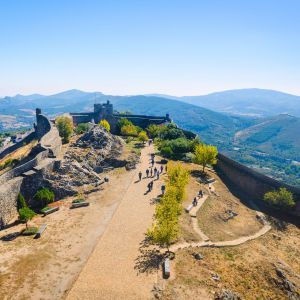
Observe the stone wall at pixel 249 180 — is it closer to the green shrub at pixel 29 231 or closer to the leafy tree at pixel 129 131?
the leafy tree at pixel 129 131

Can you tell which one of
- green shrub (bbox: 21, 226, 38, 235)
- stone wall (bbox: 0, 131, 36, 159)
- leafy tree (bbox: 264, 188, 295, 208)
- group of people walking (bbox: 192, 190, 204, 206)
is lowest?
stone wall (bbox: 0, 131, 36, 159)

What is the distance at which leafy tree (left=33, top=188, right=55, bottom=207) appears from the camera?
129 feet

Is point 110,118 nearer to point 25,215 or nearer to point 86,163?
point 86,163

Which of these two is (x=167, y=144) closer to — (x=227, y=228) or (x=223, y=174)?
(x=223, y=174)

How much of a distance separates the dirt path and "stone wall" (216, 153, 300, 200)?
26634mm

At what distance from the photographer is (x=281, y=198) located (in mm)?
50250

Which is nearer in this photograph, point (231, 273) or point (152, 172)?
point (231, 273)

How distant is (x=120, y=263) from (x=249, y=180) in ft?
129

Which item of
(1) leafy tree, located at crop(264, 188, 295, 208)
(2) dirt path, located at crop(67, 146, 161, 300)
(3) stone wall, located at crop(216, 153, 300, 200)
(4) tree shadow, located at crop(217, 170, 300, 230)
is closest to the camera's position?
(2) dirt path, located at crop(67, 146, 161, 300)

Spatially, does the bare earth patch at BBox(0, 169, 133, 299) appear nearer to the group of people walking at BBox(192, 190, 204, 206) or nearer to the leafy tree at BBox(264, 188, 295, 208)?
the group of people walking at BBox(192, 190, 204, 206)

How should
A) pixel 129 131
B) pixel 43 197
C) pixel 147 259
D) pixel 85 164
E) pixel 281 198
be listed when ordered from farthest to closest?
pixel 129 131 < pixel 281 198 < pixel 85 164 < pixel 43 197 < pixel 147 259

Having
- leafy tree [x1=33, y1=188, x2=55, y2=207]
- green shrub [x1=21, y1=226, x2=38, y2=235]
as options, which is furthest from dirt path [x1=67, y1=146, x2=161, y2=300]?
leafy tree [x1=33, y1=188, x2=55, y2=207]

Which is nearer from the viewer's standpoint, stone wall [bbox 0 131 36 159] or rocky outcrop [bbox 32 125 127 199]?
rocky outcrop [bbox 32 125 127 199]

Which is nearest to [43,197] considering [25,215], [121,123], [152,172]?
[25,215]
